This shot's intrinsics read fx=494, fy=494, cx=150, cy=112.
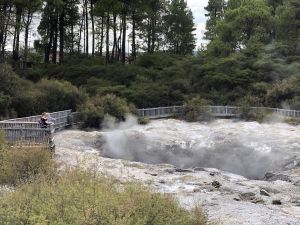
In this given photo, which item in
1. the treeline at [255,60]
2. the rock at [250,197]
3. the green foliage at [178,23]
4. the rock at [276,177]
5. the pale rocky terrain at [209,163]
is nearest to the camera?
the pale rocky terrain at [209,163]

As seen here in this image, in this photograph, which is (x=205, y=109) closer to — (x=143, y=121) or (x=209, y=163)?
(x=143, y=121)

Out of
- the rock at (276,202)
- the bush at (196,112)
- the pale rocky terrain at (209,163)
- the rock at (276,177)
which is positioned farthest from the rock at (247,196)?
the bush at (196,112)

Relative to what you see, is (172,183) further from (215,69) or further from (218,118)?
(215,69)

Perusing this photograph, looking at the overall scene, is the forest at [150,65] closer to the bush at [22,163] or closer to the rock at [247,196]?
the bush at [22,163]

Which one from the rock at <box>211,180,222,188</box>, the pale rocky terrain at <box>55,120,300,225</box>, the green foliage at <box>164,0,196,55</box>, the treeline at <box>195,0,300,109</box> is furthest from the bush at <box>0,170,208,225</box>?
the green foliage at <box>164,0,196,55</box>

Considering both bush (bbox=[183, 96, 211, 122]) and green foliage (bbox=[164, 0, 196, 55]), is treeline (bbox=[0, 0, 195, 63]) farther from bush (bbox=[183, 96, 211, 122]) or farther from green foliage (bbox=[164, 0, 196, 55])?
bush (bbox=[183, 96, 211, 122])

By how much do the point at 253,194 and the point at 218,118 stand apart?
72.5 feet

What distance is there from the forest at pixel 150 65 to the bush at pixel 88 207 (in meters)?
22.9

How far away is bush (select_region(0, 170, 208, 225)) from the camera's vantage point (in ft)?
35.3

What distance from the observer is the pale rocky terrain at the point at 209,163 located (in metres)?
18.8

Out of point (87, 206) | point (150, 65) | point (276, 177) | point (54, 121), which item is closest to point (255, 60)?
point (150, 65)

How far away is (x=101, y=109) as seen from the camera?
3838 centimetres

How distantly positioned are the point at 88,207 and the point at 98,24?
5499 cm

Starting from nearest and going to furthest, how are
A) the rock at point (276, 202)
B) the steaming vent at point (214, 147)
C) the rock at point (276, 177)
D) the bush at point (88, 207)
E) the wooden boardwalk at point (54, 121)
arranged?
the bush at point (88, 207) < the rock at point (276, 202) < the rock at point (276, 177) < the wooden boardwalk at point (54, 121) < the steaming vent at point (214, 147)
